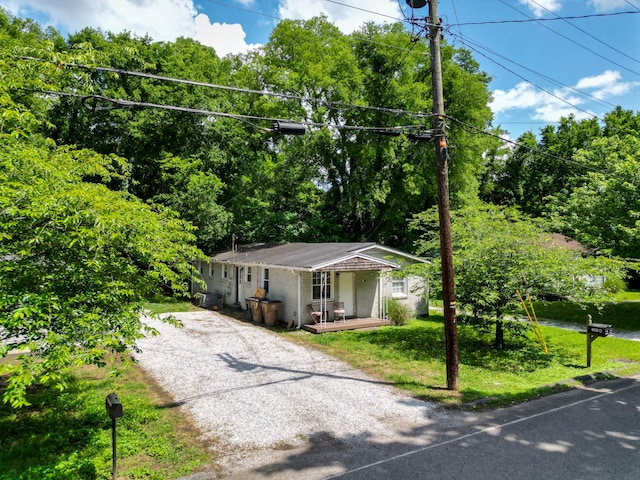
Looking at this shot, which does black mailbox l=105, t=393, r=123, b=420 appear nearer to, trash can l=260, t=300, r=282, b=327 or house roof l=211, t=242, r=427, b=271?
house roof l=211, t=242, r=427, b=271

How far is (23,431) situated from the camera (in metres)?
6.43

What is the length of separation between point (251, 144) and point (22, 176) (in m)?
24.9

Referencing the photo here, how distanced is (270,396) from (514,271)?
7074 millimetres

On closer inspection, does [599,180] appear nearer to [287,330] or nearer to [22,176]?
[287,330]

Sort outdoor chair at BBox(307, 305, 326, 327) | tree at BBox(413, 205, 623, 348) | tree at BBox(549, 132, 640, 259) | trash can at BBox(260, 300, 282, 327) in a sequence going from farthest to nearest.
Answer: trash can at BBox(260, 300, 282, 327) → tree at BBox(549, 132, 640, 259) → outdoor chair at BBox(307, 305, 326, 327) → tree at BBox(413, 205, 623, 348)

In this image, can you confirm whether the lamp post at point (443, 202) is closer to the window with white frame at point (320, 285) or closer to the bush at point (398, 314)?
the window with white frame at point (320, 285)

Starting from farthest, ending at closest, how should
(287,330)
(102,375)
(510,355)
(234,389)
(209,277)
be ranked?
(209,277) → (287,330) → (510,355) → (102,375) → (234,389)

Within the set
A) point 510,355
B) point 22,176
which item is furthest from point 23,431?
point 510,355

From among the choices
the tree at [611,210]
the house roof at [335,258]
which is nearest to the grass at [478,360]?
the house roof at [335,258]

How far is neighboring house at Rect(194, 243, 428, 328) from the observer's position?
1566cm

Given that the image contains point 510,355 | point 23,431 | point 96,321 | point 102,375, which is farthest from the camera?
point 510,355

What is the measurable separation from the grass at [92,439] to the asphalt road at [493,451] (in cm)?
124

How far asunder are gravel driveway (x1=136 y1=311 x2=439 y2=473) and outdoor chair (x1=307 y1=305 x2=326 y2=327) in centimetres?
249

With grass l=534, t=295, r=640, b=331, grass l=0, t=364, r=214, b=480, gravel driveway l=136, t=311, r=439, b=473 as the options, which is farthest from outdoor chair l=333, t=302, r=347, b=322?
grass l=0, t=364, r=214, b=480
